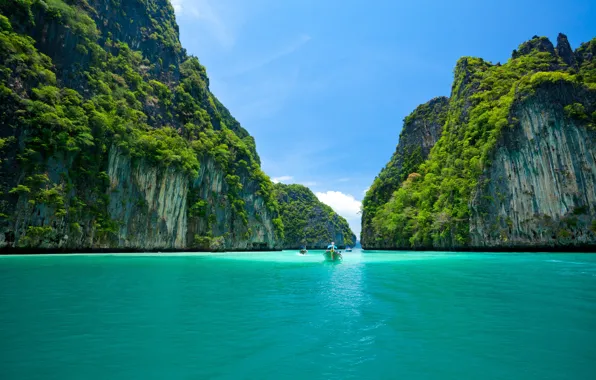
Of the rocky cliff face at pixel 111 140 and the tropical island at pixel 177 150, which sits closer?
the rocky cliff face at pixel 111 140

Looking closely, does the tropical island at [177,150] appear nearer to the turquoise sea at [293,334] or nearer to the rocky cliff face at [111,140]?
the rocky cliff face at [111,140]

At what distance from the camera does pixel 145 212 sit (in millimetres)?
40438

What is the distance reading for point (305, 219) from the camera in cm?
11656

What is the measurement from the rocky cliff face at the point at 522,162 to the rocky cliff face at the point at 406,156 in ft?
51.7

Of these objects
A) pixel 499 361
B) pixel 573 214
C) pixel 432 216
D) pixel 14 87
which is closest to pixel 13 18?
pixel 14 87

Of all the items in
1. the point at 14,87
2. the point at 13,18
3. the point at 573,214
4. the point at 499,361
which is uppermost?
the point at 13,18

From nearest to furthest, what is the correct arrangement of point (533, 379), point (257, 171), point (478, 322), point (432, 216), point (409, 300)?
point (533, 379) < point (478, 322) < point (409, 300) < point (432, 216) < point (257, 171)

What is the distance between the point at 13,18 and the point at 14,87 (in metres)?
9.40

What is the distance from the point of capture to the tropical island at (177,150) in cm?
2961

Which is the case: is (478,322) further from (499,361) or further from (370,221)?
(370,221)

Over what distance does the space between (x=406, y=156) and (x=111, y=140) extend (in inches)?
2594

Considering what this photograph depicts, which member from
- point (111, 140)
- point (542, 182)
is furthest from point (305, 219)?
point (111, 140)

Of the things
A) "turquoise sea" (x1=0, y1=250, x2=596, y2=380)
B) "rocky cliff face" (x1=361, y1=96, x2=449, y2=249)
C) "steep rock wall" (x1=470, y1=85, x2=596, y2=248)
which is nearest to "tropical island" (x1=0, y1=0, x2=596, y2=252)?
"steep rock wall" (x1=470, y1=85, x2=596, y2=248)

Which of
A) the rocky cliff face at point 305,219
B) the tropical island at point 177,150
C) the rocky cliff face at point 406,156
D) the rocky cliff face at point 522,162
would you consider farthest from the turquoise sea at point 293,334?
the rocky cliff face at point 305,219
